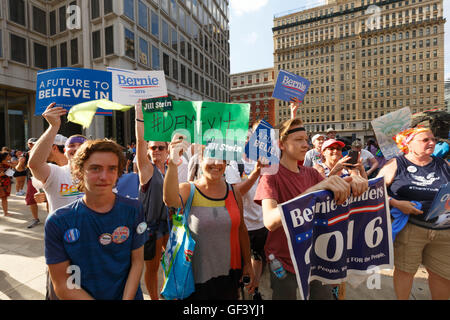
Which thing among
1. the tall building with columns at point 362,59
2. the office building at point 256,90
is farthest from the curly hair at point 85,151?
the tall building with columns at point 362,59

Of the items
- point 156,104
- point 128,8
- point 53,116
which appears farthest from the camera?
point 128,8

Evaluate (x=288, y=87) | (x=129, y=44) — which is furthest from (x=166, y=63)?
(x=288, y=87)

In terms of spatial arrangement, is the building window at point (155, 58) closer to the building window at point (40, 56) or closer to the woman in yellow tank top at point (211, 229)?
the building window at point (40, 56)

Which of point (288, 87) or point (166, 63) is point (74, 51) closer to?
point (166, 63)

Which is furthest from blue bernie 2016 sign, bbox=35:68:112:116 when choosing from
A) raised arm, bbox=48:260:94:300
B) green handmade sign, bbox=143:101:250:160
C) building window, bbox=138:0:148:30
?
building window, bbox=138:0:148:30

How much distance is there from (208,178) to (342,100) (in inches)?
2901

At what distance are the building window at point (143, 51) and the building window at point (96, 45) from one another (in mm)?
3070

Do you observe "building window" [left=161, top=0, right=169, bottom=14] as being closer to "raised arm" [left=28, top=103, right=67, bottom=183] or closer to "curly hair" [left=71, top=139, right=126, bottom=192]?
"raised arm" [left=28, top=103, right=67, bottom=183]

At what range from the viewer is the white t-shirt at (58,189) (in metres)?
1.98

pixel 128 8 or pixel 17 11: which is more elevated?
pixel 128 8

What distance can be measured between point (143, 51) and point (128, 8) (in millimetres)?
3129

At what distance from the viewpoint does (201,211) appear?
5.49ft

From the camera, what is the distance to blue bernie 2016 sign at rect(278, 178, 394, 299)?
4.50 feet

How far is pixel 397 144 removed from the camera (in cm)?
235
